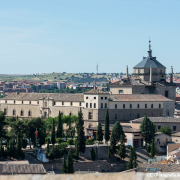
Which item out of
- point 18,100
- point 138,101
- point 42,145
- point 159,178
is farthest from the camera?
point 18,100

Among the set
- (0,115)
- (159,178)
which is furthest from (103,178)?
(0,115)

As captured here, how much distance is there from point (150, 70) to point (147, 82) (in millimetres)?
1464

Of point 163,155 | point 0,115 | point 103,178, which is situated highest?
point 103,178

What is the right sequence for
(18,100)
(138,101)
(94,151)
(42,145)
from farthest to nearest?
(18,100)
(138,101)
(42,145)
(94,151)

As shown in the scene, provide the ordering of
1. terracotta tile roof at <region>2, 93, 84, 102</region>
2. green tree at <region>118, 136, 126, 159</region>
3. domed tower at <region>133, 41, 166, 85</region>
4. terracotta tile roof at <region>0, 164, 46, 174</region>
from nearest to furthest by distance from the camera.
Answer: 1. terracotta tile roof at <region>0, 164, 46, 174</region>
2. green tree at <region>118, 136, 126, 159</region>
3. terracotta tile roof at <region>2, 93, 84, 102</region>
4. domed tower at <region>133, 41, 166, 85</region>

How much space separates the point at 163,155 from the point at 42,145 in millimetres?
10891

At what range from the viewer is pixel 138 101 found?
49469 mm

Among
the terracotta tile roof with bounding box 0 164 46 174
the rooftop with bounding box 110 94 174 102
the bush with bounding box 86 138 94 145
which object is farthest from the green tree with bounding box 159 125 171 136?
the terracotta tile roof with bounding box 0 164 46 174

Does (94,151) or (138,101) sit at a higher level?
(138,101)

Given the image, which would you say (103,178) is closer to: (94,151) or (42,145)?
(94,151)

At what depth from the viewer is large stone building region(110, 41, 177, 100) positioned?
54.5m

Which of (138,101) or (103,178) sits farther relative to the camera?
(138,101)

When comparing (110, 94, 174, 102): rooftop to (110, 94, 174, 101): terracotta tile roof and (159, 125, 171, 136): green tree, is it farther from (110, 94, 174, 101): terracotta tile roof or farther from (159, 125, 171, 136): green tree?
(159, 125, 171, 136): green tree

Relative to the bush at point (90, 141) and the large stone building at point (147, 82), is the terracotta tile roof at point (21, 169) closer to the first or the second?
the bush at point (90, 141)
